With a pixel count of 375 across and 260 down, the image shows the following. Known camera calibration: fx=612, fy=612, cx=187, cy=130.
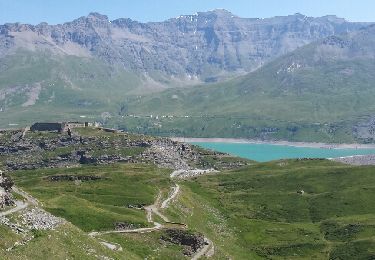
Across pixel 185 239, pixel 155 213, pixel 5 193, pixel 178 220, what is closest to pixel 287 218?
pixel 178 220

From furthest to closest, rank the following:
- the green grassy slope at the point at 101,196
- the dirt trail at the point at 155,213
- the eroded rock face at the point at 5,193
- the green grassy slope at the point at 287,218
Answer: the green grassy slope at the point at 287,218
the green grassy slope at the point at 101,196
the dirt trail at the point at 155,213
the eroded rock face at the point at 5,193

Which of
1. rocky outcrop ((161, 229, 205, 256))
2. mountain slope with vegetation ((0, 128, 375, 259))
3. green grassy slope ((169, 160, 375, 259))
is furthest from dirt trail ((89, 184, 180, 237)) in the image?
rocky outcrop ((161, 229, 205, 256))

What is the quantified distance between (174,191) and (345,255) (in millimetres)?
52480

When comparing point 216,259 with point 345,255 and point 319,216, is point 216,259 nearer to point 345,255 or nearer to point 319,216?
point 345,255

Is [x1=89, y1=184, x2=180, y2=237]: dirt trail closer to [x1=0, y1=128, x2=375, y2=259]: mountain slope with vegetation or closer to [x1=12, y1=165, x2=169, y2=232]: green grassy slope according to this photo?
[x1=0, y1=128, x2=375, y2=259]: mountain slope with vegetation

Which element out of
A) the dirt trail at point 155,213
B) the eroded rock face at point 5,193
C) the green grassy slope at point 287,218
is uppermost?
the eroded rock face at point 5,193

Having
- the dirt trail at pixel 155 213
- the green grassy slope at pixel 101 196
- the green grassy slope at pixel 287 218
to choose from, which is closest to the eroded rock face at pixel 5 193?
the dirt trail at pixel 155 213

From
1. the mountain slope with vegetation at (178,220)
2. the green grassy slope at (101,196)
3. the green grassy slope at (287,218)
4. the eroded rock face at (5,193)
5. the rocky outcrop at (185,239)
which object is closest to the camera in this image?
the mountain slope with vegetation at (178,220)

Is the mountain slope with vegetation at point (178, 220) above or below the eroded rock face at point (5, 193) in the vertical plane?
below

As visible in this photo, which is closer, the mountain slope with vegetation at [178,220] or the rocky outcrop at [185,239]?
the mountain slope with vegetation at [178,220]

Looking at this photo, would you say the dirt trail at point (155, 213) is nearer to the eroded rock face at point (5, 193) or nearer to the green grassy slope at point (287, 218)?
the green grassy slope at point (287, 218)

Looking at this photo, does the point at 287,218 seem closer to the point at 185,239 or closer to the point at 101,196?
the point at 101,196

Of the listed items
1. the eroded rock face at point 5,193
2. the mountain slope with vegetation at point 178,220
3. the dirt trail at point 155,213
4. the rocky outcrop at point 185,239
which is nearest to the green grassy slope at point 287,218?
the mountain slope with vegetation at point 178,220

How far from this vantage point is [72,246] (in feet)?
245
